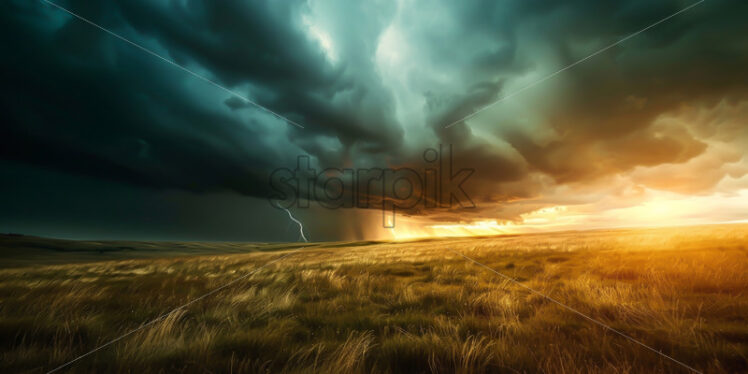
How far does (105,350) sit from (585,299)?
5907 mm

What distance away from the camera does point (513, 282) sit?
5312 millimetres

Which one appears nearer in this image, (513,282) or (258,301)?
(258,301)

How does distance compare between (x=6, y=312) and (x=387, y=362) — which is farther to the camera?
(x=6, y=312)

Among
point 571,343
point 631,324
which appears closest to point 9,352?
point 571,343

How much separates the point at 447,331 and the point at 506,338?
1.90 ft

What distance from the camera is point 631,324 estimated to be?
276 cm

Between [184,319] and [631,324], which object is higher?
[631,324]

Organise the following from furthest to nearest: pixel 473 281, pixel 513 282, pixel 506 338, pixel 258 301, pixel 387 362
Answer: pixel 473 281 < pixel 513 282 < pixel 258 301 < pixel 506 338 < pixel 387 362

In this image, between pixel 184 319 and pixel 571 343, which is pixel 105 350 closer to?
pixel 184 319

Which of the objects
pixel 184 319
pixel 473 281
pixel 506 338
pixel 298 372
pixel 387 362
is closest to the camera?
pixel 298 372

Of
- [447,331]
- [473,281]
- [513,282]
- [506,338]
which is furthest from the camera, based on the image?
[473,281]

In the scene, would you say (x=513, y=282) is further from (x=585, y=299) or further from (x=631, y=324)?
(x=631, y=324)

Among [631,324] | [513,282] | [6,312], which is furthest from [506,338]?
[6,312]

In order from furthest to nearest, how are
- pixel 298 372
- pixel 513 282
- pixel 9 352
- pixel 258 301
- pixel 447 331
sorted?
pixel 513 282 → pixel 258 301 → pixel 447 331 → pixel 9 352 → pixel 298 372
